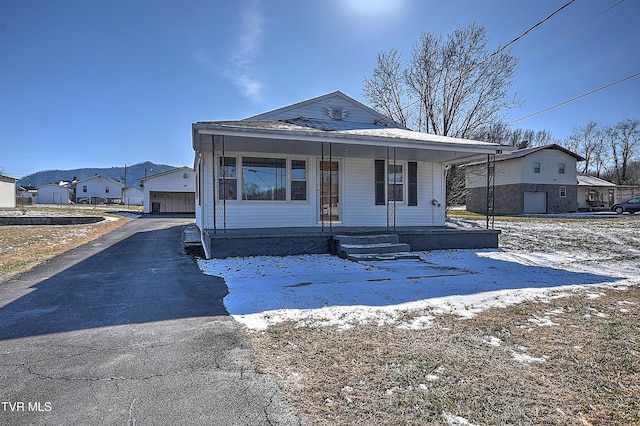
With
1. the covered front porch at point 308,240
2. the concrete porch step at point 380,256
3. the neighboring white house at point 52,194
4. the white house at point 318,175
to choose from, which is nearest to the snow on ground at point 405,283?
the concrete porch step at point 380,256

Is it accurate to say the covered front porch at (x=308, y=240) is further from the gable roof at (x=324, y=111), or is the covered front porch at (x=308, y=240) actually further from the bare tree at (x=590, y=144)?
the bare tree at (x=590, y=144)

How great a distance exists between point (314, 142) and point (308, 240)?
2.50 meters

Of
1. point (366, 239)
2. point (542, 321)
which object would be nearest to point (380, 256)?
point (366, 239)

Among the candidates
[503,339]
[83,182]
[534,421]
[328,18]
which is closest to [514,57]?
[328,18]

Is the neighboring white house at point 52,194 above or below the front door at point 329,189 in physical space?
above

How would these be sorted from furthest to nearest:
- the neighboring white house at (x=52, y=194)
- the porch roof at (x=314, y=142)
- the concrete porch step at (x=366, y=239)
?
the neighboring white house at (x=52, y=194)
the concrete porch step at (x=366, y=239)
the porch roof at (x=314, y=142)

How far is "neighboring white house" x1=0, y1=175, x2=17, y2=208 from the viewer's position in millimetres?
38037

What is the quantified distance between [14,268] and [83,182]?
65.4 meters

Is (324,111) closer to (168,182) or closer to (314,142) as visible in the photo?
(314,142)

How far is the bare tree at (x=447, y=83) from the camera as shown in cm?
2186

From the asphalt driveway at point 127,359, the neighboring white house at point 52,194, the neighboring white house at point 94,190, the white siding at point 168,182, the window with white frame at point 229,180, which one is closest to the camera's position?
the asphalt driveway at point 127,359

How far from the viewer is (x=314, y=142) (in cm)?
925

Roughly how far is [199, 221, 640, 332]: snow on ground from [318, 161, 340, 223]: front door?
281 cm

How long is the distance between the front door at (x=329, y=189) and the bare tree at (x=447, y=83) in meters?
14.3
